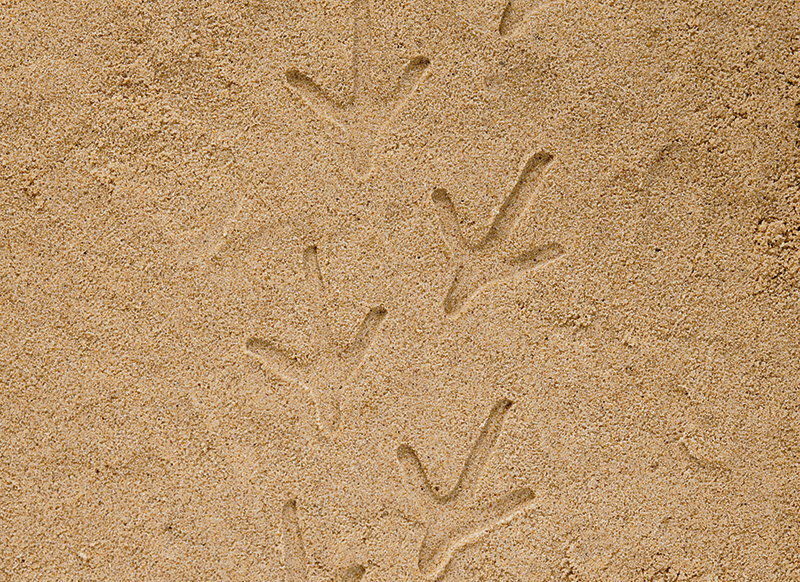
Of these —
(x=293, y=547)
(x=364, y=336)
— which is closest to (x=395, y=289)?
(x=364, y=336)

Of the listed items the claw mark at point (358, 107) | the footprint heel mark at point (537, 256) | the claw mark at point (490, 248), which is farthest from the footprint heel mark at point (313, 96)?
the footprint heel mark at point (537, 256)

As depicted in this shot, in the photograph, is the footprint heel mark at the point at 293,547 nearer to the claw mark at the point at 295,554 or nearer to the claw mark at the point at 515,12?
the claw mark at the point at 295,554

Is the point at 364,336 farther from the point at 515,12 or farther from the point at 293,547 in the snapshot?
the point at 515,12

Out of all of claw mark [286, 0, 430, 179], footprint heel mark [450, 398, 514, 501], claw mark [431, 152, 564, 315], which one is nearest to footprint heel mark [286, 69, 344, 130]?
claw mark [286, 0, 430, 179]

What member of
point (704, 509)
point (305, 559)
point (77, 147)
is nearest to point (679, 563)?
point (704, 509)

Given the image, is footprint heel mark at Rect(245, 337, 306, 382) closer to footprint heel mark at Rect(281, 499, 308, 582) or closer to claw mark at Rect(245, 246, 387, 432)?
claw mark at Rect(245, 246, 387, 432)
